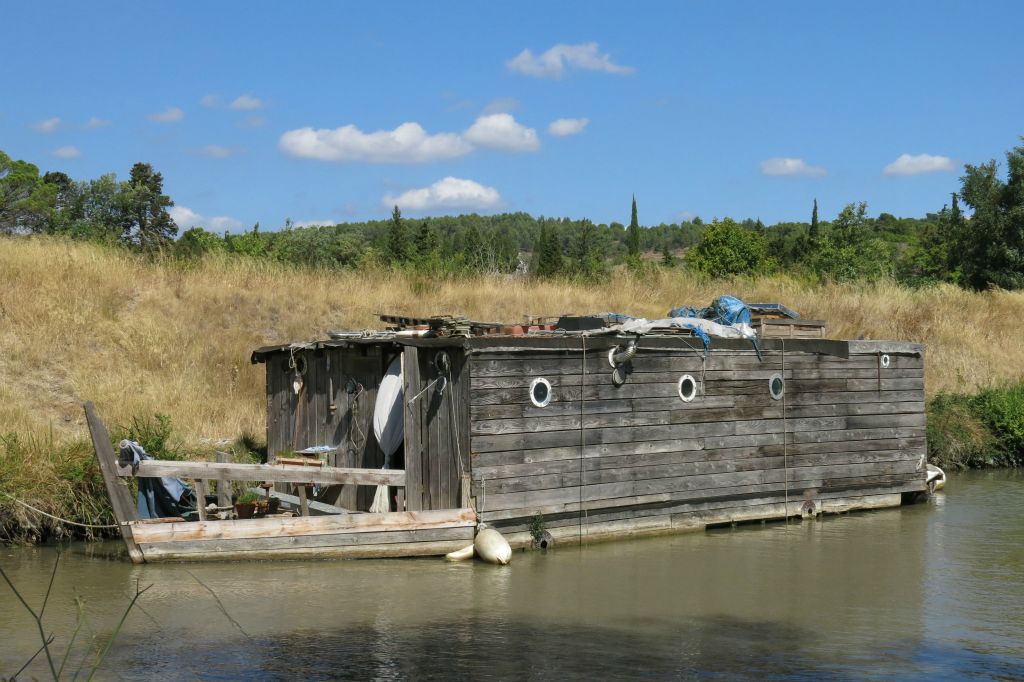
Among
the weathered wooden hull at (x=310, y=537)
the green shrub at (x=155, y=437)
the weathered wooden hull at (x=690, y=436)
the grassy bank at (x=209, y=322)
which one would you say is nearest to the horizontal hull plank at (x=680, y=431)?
the weathered wooden hull at (x=690, y=436)

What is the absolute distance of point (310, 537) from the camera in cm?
1223

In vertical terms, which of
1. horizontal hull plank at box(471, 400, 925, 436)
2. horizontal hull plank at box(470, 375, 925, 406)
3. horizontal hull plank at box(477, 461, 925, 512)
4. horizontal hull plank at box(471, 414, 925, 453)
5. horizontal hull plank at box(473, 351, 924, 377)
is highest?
horizontal hull plank at box(473, 351, 924, 377)

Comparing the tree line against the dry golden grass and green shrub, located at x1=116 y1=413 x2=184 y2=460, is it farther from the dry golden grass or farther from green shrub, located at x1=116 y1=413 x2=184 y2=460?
green shrub, located at x1=116 y1=413 x2=184 y2=460

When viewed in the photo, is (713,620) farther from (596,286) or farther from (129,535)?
(596,286)

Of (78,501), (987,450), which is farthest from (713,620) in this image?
(987,450)

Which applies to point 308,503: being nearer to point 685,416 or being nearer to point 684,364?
point 685,416

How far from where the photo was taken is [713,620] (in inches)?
397

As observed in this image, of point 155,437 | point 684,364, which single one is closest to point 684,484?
point 684,364

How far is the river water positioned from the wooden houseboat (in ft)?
1.50

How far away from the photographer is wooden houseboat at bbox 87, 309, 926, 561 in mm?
12430

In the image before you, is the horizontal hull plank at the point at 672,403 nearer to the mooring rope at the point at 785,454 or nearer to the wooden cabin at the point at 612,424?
the wooden cabin at the point at 612,424

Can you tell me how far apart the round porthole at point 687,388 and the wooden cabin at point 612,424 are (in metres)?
0.02

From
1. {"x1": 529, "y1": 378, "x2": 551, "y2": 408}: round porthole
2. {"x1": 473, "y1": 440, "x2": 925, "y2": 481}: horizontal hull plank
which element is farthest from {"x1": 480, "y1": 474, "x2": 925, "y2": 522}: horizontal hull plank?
{"x1": 529, "y1": 378, "x2": 551, "y2": 408}: round porthole

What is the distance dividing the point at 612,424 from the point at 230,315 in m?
12.7
